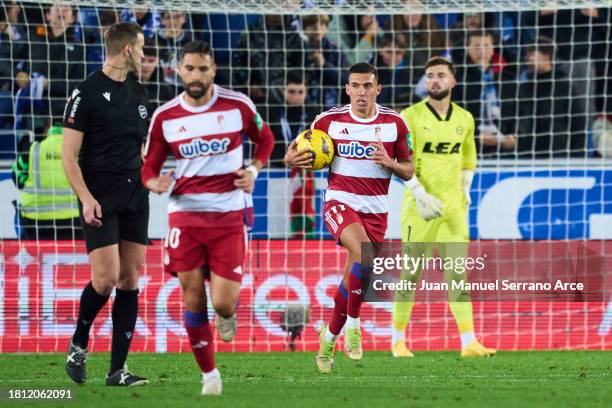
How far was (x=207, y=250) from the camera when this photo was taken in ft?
24.0

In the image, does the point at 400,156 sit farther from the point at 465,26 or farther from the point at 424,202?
the point at 465,26

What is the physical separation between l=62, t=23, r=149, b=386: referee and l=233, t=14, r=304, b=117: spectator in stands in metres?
6.08

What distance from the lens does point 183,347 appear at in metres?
11.7

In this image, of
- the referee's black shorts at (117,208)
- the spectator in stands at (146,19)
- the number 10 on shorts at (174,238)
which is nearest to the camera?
the number 10 on shorts at (174,238)

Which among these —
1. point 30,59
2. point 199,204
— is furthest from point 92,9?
point 199,204

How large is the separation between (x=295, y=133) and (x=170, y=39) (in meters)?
1.83

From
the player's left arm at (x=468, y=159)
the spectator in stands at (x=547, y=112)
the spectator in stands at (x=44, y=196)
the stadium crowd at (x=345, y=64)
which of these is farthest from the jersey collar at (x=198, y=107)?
the spectator in stands at (x=547, y=112)

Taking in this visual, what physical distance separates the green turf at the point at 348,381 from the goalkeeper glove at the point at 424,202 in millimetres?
1256

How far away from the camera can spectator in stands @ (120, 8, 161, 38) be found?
13953mm

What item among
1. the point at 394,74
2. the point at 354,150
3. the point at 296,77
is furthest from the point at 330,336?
the point at 394,74

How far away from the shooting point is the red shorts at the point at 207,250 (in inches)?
284

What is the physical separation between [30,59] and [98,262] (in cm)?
613

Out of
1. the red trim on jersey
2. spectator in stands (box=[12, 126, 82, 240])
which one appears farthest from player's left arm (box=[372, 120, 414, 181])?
spectator in stands (box=[12, 126, 82, 240])

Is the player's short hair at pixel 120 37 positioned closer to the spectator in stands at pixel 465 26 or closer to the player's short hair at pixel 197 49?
the player's short hair at pixel 197 49
